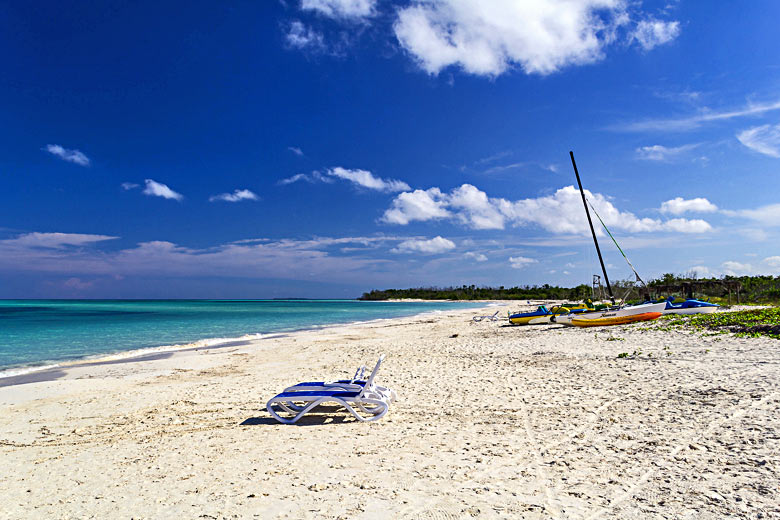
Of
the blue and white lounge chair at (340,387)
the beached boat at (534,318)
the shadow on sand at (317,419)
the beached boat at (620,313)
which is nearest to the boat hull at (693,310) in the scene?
the beached boat at (620,313)

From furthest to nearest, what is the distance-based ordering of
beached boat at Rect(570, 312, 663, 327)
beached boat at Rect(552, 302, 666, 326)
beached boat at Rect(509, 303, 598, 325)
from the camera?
beached boat at Rect(509, 303, 598, 325), beached boat at Rect(552, 302, 666, 326), beached boat at Rect(570, 312, 663, 327)

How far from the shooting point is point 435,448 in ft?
18.1

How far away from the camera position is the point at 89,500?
445 cm

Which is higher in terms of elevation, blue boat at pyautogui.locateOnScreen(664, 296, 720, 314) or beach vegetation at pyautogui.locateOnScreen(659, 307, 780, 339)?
blue boat at pyautogui.locateOnScreen(664, 296, 720, 314)

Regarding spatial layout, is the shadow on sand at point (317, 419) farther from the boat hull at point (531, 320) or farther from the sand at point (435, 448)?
the boat hull at point (531, 320)

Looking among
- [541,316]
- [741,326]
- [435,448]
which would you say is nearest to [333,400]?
[435,448]

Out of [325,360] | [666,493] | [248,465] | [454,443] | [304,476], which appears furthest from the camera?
[325,360]

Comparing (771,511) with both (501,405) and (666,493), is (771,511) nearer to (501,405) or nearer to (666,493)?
(666,493)

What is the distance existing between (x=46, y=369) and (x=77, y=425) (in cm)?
941

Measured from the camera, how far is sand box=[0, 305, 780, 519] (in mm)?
4082

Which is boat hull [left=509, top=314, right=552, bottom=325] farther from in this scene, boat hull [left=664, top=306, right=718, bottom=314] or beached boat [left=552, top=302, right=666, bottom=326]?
boat hull [left=664, top=306, right=718, bottom=314]

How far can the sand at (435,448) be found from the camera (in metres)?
4.08

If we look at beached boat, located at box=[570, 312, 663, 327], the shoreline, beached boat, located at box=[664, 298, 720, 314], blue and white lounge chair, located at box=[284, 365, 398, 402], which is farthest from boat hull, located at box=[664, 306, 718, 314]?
the shoreline

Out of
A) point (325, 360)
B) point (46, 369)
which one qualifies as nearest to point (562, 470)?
point (325, 360)
